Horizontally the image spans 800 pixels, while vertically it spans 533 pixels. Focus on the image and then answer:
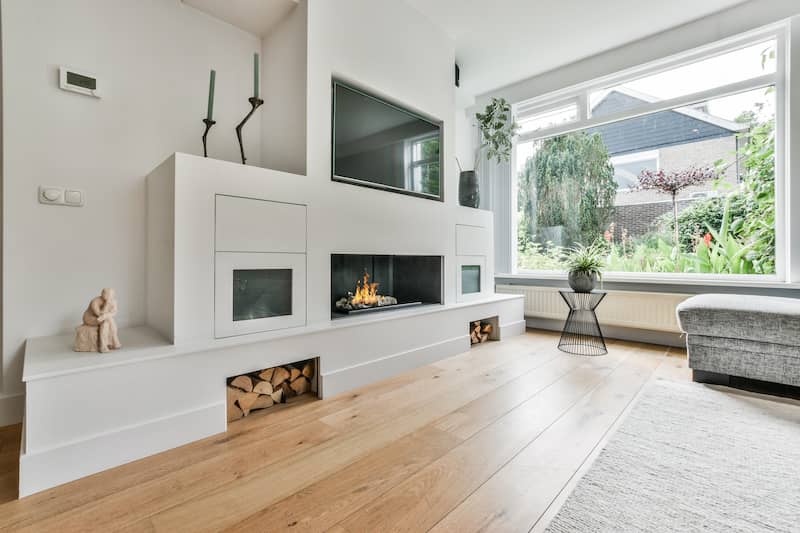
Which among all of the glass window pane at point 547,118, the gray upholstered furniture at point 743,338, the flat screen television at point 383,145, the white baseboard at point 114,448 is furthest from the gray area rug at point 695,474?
the glass window pane at point 547,118

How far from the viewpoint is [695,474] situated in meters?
1.34

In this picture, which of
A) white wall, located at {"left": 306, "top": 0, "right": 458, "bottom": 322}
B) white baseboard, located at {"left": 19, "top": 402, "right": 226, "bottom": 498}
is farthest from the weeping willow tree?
white baseboard, located at {"left": 19, "top": 402, "right": 226, "bottom": 498}

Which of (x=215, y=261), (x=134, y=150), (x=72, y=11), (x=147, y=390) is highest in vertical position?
(x=72, y=11)

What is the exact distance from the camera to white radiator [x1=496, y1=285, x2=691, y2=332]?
319 cm

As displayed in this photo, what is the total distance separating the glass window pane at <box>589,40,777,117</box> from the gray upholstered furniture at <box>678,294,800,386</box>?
1939 millimetres

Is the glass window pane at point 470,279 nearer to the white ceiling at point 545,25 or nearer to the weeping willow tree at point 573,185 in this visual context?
the weeping willow tree at point 573,185

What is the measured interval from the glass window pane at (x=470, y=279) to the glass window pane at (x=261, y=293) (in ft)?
5.60

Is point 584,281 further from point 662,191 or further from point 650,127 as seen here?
point 650,127

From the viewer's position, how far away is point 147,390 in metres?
1.48

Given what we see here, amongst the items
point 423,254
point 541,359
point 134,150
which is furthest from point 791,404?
point 134,150

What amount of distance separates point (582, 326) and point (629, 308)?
1.39 ft

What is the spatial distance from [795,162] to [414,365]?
123 inches

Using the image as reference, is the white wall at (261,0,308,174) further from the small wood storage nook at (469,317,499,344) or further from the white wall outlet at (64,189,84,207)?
the small wood storage nook at (469,317,499,344)

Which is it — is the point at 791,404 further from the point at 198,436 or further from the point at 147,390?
the point at 147,390
